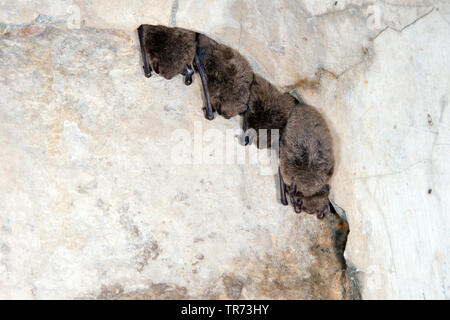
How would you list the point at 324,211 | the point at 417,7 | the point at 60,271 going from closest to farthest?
the point at 417,7 → the point at 60,271 → the point at 324,211

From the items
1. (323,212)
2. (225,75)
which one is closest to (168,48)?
(225,75)

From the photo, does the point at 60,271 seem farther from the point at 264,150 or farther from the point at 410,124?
the point at 410,124

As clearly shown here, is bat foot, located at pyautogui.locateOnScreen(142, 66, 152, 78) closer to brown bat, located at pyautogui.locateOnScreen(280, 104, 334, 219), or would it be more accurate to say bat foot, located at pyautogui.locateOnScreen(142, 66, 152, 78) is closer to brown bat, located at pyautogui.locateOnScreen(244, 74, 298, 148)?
brown bat, located at pyautogui.locateOnScreen(244, 74, 298, 148)

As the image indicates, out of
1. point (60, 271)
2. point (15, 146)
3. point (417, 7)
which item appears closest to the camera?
point (417, 7)

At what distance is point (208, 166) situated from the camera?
3955mm

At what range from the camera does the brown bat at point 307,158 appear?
377 cm

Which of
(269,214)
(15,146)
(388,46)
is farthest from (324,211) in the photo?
(15,146)

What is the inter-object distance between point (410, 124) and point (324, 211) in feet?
3.52

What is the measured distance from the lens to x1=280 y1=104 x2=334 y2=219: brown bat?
3768 millimetres

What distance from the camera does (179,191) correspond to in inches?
154

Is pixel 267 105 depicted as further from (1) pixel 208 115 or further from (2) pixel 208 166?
(2) pixel 208 166

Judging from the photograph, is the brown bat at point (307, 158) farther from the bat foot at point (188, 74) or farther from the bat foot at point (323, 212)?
the bat foot at point (188, 74)

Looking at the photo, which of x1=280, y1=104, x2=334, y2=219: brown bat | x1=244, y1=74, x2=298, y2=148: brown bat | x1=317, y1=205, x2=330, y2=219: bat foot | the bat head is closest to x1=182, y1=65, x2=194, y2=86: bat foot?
the bat head

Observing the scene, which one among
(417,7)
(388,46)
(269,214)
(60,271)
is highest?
(417,7)
